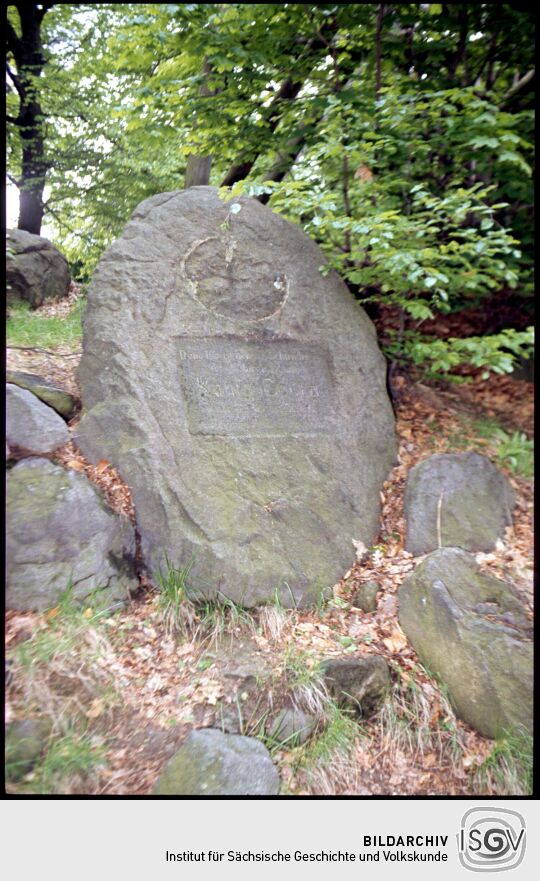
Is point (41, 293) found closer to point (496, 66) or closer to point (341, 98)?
point (341, 98)

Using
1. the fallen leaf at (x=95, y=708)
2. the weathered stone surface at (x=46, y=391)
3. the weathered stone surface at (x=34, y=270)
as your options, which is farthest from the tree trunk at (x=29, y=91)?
the fallen leaf at (x=95, y=708)

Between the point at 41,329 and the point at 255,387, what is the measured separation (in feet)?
8.80

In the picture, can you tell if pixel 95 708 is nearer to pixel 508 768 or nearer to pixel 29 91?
pixel 508 768

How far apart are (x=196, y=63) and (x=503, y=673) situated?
15.5 feet

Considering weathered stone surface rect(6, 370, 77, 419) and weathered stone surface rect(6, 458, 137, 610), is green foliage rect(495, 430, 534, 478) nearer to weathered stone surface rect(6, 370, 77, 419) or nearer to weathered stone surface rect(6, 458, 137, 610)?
weathered stone surface rect(6, 458, 137, 610)

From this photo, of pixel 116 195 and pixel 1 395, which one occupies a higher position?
pixel 116 195

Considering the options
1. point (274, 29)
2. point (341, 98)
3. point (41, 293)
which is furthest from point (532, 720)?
point (41, 293)

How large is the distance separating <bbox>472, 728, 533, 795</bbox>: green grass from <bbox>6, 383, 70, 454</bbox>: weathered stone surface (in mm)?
3209

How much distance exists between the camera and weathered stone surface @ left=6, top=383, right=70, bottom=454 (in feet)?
10.7

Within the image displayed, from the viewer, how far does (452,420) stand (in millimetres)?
4688

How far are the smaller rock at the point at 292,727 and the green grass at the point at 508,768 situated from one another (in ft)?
3.05

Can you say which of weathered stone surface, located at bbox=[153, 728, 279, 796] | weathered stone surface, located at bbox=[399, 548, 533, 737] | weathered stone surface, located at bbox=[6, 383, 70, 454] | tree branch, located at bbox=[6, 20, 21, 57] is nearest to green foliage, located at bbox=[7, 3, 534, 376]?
weathered stone surface, located at bbox=[399, 548, 533, 737]
